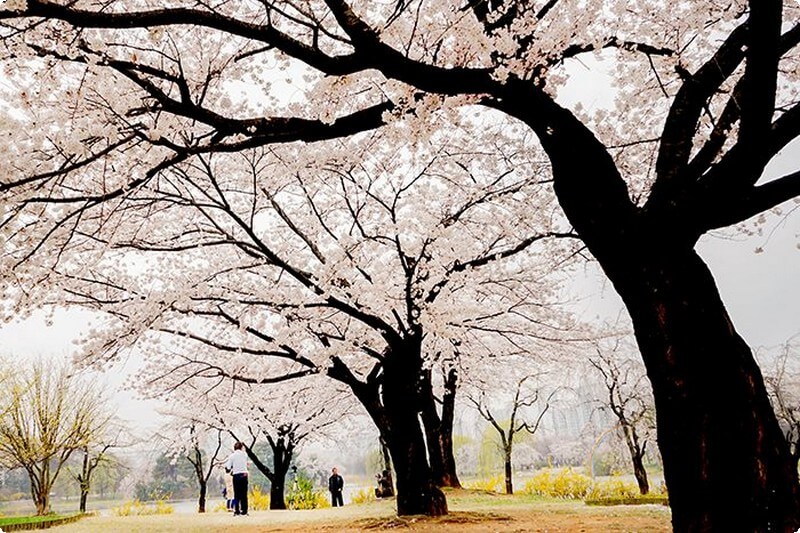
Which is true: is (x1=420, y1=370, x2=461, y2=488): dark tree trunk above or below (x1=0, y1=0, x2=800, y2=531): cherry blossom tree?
below

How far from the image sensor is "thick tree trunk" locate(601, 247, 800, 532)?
3002 mm

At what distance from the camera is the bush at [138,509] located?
64.2 ft

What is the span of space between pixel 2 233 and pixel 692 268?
16.9ft

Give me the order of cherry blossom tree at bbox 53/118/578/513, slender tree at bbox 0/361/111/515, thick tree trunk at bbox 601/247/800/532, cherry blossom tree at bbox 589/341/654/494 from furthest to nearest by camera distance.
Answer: slender tree at bbox 0/361/111/515, cherry blossom tree at bbox 589/341/654/494, cherry blossom tree at bbox 53/118/578/513, thick tree trunk at bbox 601/247/800/532

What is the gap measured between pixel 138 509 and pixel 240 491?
9.19m

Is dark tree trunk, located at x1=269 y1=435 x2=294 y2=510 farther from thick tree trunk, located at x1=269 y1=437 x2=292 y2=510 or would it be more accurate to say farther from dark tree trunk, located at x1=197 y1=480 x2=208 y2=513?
dark tree trunk, located at x1=197 y1=480 x2=208 y2=513

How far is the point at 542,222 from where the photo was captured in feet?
27.4

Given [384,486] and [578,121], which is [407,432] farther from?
[384,486]

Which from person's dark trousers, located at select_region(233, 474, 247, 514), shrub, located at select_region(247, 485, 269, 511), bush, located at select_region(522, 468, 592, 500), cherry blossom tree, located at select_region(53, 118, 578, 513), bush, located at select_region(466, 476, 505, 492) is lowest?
shrub, located at select_region(247, 485, 269, 511)

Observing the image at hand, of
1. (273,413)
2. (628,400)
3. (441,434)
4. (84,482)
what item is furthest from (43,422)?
(628,400)

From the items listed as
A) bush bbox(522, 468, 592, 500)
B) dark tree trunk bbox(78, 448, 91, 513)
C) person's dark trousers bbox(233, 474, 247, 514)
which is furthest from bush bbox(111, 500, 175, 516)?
bush bbox(522, 468, 592, 500)

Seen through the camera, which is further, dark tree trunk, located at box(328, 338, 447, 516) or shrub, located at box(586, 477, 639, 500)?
shrub, located at box(586, 477, 639, 500)

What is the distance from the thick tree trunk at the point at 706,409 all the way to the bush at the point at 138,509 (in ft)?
67.6

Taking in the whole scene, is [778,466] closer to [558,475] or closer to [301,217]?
[301,217]
